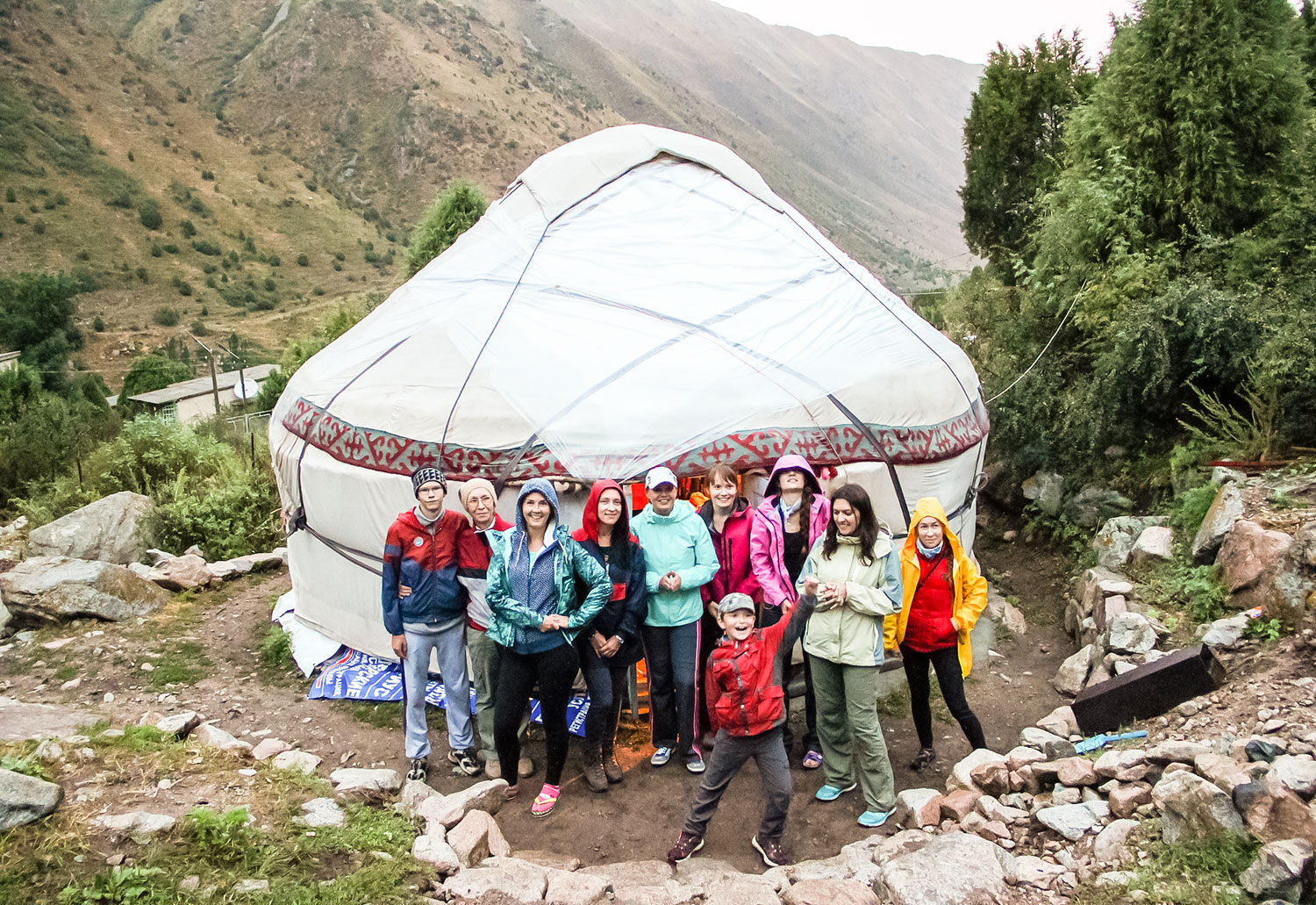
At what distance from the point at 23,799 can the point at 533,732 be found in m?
2.10

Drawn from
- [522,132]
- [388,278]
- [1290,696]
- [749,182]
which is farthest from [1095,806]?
[522,132]

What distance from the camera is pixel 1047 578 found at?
6.31 metres

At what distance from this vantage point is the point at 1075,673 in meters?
4.75

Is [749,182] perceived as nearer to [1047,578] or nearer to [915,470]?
[915,470]

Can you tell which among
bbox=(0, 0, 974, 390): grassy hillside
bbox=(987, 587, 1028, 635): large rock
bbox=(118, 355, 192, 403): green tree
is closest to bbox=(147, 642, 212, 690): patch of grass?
bbox=(987, 587, 1028, 635): large rock

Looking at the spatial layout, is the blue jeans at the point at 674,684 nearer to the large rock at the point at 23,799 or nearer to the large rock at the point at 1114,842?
the large rock at the point at 1114,842

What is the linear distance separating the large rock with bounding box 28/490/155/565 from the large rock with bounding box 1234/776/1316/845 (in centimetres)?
677

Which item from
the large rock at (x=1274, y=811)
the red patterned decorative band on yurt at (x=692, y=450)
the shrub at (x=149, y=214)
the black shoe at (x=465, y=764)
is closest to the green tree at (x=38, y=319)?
the shrub at (x=149, y=214)

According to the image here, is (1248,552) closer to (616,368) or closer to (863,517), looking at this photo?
(863,517)

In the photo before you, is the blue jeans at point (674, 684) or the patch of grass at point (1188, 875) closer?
the patch of grass at point (1188, 875)

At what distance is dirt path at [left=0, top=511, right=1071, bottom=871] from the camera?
Result: 11.6 ft

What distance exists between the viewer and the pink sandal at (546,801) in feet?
11.9

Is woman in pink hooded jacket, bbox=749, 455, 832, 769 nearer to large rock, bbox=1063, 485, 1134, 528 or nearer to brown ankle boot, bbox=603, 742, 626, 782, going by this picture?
brown ankle boot, bbox=603, 742, 626, 782

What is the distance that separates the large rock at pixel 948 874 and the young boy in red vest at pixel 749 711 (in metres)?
0.48
